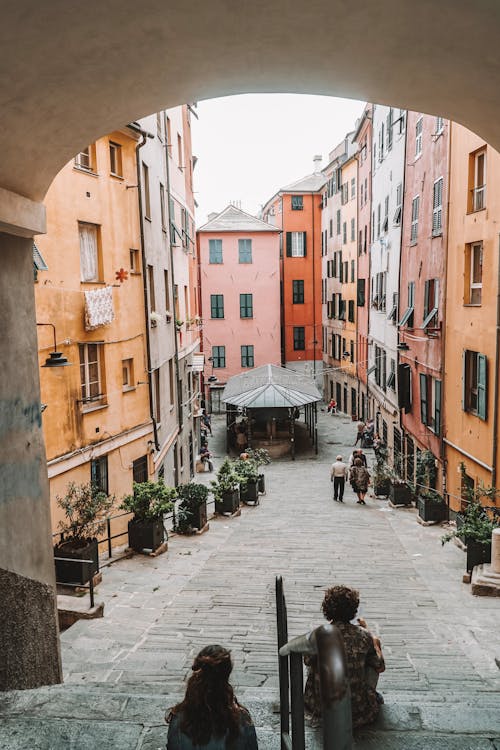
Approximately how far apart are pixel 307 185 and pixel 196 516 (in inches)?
1757

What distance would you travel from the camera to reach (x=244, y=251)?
4806 centimetres

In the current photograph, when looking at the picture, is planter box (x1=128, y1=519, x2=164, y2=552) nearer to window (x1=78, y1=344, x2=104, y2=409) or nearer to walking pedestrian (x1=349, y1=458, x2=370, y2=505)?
window (x1=78, y1=344, x2=104, y2=409)

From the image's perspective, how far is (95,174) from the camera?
15.4 m

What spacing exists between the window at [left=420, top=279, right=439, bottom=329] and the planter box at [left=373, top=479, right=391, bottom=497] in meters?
5.08

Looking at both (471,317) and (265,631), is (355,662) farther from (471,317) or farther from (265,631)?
(471,317)

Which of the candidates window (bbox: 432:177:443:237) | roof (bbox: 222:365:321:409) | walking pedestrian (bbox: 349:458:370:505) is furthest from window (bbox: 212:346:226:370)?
walking pedestrian (bbox: 349:458:370:505)

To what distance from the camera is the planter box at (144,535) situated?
12.3 metres

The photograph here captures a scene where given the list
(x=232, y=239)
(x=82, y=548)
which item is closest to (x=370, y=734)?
(x=82, y=548)

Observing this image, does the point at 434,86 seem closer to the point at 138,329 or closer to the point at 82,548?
the point at 82,548

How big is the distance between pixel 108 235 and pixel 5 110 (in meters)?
12.0

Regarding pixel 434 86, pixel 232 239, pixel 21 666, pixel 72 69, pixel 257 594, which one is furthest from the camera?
pixel 232 239

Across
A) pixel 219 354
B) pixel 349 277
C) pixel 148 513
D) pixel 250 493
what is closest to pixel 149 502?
pixel 148 513

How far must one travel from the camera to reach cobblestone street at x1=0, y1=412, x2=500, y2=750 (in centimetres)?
447

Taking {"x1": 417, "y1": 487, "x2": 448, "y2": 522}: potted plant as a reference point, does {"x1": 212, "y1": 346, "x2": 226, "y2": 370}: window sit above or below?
above
